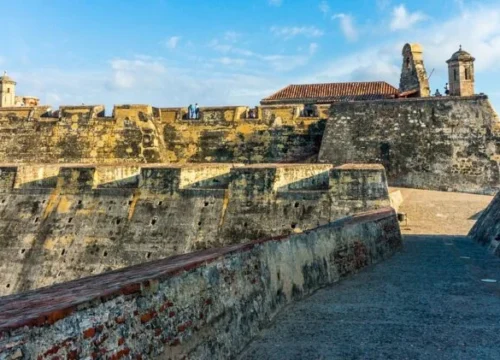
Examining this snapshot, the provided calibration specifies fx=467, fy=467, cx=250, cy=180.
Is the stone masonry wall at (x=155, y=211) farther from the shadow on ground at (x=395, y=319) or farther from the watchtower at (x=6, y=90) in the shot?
the watchtower at (x=6, y=90)

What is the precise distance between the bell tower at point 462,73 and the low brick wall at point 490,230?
14.5 m

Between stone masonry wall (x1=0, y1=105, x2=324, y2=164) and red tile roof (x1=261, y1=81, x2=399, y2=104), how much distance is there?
28.7 ft

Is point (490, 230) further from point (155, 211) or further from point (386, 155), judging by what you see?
point (155, 211)

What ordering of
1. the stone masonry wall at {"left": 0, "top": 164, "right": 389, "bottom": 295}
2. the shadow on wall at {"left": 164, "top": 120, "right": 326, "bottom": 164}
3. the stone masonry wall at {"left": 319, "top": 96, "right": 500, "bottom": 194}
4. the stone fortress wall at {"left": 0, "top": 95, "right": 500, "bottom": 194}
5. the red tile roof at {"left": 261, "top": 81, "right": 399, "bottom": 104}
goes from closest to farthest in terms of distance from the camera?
the stone masonry wall at {"left": 0, "top": 164, "right": 389, "bottom": 295} < the stone masonry wall at {"left": 319, "top": 96, "right": 500, "bottom": 194} < the stone fortress wall at {"left": 0, "top": 95, "right": 500, "bottom": 194} < the shadow on wall at {"left": 164, "top": 120, "right": 326, "bottom": 164} < the red tile roof at {"left": 261, "top": 81, "right": 399, "bottom": 104}

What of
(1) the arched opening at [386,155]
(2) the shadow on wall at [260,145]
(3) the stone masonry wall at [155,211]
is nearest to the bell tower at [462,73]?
(1) the arched opening at [386,155]

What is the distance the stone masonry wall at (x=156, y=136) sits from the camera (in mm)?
18859

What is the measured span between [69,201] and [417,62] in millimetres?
19637

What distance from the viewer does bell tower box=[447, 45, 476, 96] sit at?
79.5 feet

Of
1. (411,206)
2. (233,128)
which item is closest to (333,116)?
(233,128)

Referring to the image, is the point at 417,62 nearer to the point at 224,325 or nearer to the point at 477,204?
the point at 477,204

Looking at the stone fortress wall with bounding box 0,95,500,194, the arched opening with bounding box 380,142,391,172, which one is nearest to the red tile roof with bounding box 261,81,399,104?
the stone fortress wall with bounding box 0,95,500,194

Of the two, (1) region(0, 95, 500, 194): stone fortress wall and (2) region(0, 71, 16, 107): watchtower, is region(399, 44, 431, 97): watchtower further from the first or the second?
(2) region(0, 71, 16, 107): watchtower

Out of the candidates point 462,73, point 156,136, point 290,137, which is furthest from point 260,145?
point 462,73

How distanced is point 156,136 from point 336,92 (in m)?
12.9
